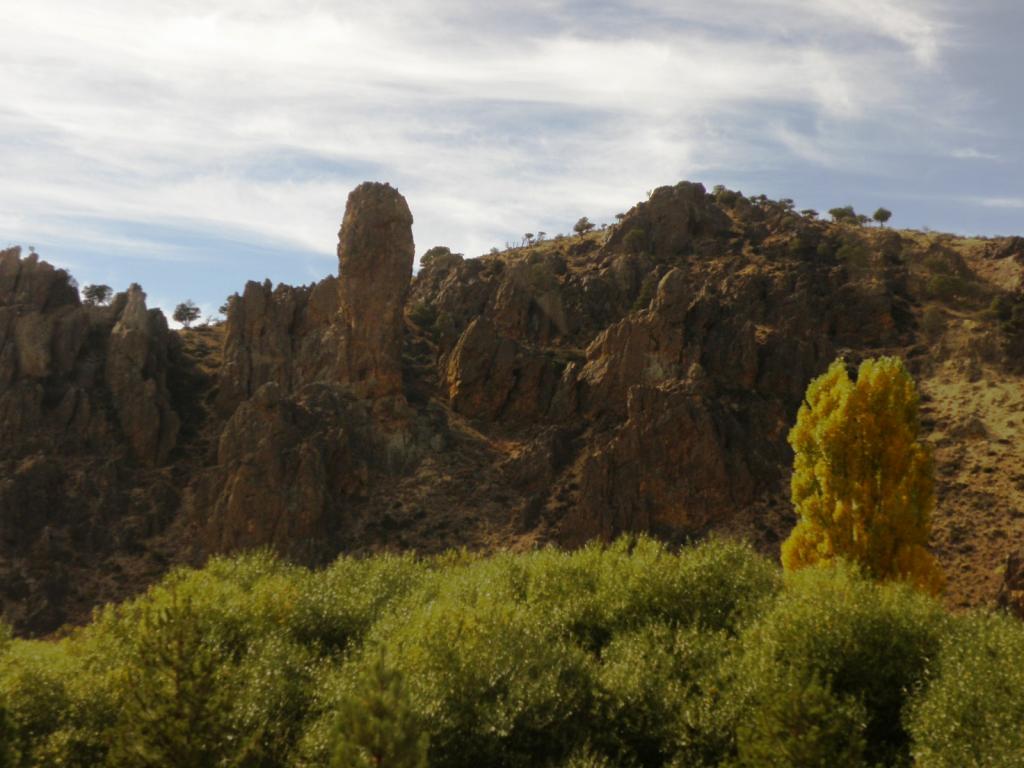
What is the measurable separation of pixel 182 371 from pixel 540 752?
74589 millimetres

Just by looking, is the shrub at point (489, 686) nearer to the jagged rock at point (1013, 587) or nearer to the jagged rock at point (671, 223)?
the jagged rock at point (1013, 587)

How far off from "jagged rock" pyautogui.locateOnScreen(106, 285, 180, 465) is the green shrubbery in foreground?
48.7 m

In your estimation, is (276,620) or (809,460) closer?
(276,620)

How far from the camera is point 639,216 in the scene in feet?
362

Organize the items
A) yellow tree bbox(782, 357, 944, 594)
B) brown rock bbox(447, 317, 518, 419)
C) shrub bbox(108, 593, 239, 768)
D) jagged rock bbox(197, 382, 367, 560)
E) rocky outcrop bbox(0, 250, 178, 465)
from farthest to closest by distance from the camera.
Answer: brown rock bbox(447, 317, 518, 419)
rocky outcrop bbox(0, 250, 178, 465)
jagged rock bbox(197, 382, 367, 560)
yellow tree bbox(782, 357, 944, 594)
shrub bbox(108, 593, 239, 768)

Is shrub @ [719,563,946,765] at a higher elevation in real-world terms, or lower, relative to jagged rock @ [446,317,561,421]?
lower

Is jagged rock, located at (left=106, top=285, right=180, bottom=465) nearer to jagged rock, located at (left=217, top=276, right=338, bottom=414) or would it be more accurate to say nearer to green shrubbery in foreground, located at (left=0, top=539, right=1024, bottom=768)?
jagged rock, located at (left=217, top=276, right=338, bottom=414)

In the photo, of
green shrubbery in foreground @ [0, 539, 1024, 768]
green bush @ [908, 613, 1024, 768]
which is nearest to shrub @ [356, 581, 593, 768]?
green shrubbery in foreground @ [0, 539, 1024, 768]

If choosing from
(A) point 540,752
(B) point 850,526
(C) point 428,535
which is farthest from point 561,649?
(C) point 428,535

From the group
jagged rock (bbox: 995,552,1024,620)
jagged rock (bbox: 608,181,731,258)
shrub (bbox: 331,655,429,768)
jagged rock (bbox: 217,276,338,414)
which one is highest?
jagged rock (bbox: 608,181,731,258)

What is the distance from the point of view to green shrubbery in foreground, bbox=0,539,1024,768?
87.0ft

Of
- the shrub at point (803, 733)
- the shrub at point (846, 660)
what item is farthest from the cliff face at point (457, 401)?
the shrub at point (803, 733)

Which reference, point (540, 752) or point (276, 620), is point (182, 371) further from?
point (540, 752)

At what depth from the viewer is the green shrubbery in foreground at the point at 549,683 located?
26.5m
